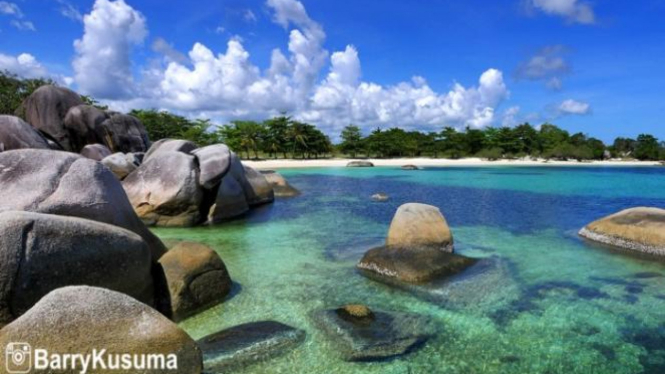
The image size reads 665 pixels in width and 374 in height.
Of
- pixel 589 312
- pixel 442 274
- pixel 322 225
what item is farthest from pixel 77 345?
pixel 322 225

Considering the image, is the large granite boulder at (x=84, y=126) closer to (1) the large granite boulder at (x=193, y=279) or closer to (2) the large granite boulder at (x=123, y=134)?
(2) the large granite boulder at (x=123, y=134)

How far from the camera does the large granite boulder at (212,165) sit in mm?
14547

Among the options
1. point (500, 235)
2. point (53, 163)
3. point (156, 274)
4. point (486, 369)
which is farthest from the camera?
point (500, 235)

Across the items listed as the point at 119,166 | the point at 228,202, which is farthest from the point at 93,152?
the point at 228,202

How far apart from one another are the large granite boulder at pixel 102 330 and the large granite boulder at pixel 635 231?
39.2 feet

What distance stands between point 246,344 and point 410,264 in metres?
4.34

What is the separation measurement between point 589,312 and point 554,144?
8831cm

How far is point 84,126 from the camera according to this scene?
92.3 ft

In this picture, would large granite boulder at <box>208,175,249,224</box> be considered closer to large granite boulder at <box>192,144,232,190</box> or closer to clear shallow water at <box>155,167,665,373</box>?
large granite boulder at <box>192,144,232,190</box>

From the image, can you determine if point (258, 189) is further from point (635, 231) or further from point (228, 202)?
point (635, 231)

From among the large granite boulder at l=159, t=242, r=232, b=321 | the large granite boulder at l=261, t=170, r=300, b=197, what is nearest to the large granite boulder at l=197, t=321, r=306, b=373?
the large granite boulder at l=159, t=242, r=232, b=321

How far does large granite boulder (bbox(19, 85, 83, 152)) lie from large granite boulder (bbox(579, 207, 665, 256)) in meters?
31.3

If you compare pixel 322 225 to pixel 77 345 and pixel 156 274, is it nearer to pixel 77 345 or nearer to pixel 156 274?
pixel 156 274

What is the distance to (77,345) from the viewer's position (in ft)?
13.1
